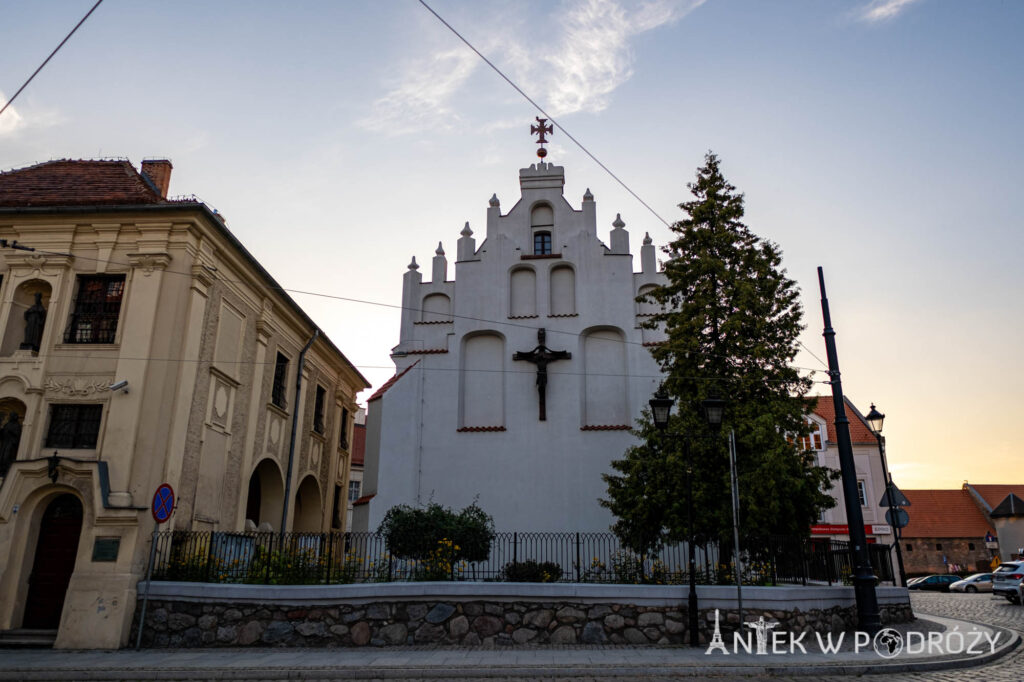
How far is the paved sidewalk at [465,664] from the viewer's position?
1010 centimetres

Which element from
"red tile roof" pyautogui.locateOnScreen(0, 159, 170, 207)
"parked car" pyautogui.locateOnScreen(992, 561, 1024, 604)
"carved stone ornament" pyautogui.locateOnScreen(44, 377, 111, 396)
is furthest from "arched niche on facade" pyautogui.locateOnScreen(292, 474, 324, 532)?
"parked car" pyautogui.locateOnScreen(992, 561, 1024, 604)

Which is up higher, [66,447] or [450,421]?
[450,421]

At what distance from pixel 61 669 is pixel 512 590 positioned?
286 inches

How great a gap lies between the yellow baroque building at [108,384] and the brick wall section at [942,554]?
47564 millimetres

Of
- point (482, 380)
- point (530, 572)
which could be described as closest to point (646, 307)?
point (482, 380)

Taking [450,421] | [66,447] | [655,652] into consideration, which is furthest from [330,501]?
[655,652]

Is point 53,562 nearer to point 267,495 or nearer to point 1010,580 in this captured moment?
Result: point 267,495

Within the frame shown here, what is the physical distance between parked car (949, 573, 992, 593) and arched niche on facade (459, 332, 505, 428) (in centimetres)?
2912

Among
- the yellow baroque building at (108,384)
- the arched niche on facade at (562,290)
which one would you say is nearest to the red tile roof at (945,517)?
the arched niche on facade at (562,290)

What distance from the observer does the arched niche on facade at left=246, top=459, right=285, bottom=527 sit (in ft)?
69.9

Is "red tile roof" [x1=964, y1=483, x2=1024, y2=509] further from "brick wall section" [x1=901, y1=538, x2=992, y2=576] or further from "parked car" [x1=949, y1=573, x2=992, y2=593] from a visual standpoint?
"parked car" [x1=949, y1=573, x2=992, y2=593]

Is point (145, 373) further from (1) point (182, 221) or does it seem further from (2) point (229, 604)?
(2) point (229, 604)

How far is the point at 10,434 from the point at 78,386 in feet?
5.57

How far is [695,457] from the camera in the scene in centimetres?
1678
